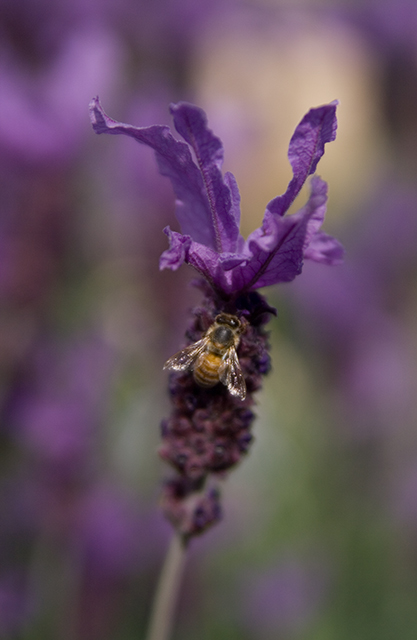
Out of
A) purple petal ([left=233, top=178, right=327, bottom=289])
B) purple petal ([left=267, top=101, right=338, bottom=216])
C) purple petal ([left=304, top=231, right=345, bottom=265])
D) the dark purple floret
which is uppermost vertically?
purple petal ([left=267, top=101, right=338, bottom=216])

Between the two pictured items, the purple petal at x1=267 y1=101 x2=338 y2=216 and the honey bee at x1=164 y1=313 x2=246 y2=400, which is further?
the honey bee at x1=164 y1=313 x2=246 y2=400

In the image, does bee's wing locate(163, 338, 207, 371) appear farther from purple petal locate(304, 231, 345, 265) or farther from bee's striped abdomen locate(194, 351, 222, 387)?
purple petal locate(304, 231, 345, 265)

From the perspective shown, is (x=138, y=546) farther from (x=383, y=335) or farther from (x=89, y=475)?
(x=383, y=335)

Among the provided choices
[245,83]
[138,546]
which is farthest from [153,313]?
[245,83]

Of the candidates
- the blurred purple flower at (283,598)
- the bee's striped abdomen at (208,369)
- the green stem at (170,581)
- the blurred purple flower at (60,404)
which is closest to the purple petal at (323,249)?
the bee's striped abdomen at (208,369)

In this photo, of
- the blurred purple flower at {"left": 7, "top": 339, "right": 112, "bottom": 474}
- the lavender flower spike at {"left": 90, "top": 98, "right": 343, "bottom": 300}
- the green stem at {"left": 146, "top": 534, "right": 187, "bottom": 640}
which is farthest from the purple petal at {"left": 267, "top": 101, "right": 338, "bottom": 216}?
the blurred purple flower at {"left": 7, "top": 339, "right": 112, "bottom": 474}

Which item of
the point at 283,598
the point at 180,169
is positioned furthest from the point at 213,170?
the point at 283,598

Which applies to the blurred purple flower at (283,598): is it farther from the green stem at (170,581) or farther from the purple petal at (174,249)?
the purple petal at (174,249)
